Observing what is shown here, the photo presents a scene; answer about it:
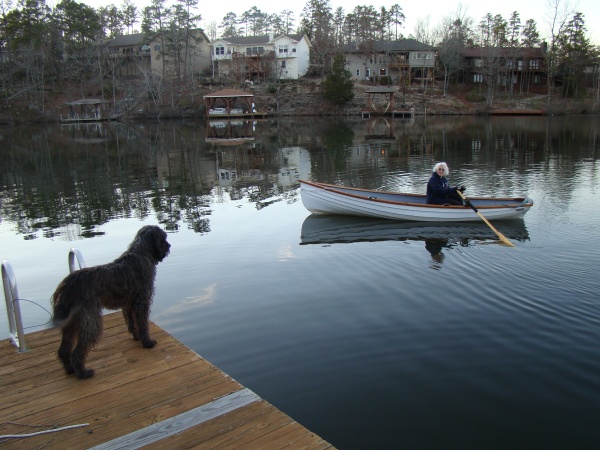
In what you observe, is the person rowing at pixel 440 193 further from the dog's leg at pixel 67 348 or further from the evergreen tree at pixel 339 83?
the evergreen tree at pixel 339 83

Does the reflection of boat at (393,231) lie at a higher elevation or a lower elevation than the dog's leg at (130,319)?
lower

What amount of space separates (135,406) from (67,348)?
110 centimetres

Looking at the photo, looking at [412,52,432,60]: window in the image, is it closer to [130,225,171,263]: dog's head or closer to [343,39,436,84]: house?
[343,39,436,84]: house

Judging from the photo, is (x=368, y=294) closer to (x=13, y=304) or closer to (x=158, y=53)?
(x=13, y=304)

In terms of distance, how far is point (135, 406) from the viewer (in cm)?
489

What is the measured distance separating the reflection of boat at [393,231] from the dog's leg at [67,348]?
9.50m

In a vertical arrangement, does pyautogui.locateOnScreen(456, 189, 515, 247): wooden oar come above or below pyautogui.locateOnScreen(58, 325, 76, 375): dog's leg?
below

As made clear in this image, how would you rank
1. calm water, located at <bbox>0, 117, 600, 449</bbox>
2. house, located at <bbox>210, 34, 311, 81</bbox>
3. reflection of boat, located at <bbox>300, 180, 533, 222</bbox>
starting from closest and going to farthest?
calm water, located at <bbox>0, 117, 600, 449</bbox>
reflection of boat, located at <bbox>300, 180, 533, 222</bbox>
house, located at <bbox>210, 34, 311, 81</bbox>

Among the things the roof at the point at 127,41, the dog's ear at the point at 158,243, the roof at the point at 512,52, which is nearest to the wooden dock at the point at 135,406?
the dog's ear at the point at 158,243

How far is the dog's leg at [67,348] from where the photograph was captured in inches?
210

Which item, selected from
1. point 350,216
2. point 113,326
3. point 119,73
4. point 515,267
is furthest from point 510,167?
point 119,73

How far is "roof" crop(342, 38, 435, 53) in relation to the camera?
3302 inches

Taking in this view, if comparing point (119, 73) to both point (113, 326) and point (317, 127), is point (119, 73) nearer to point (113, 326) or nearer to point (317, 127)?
point (317, 127)

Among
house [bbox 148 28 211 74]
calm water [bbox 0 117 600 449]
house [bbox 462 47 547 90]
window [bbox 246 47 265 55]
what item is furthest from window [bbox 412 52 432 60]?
calm water [bbox 0 117 600 449]
